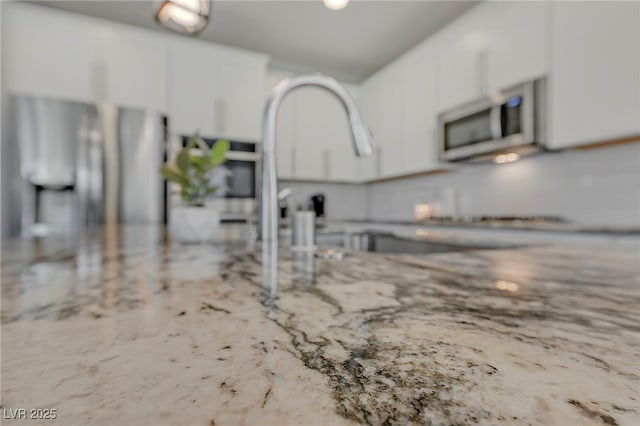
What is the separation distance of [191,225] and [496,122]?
2.11 metres

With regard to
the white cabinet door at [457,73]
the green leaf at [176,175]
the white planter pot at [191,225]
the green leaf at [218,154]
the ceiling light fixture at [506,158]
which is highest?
the white cabinet door at [457,73]

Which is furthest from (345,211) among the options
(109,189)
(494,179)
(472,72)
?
(109,189)

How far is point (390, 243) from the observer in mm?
1539

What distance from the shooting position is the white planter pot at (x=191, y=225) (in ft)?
3.09

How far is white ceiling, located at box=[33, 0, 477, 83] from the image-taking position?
2.58m

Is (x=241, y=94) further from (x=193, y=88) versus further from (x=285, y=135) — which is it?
(x=285, y=135)

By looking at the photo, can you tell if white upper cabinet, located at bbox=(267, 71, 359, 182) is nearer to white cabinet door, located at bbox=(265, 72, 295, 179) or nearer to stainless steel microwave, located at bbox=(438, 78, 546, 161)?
white cabinet door, located at bbox=(265, 72, 295, 179)

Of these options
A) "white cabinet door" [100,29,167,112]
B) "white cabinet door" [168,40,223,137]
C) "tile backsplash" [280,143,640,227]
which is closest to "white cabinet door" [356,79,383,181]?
"tile backsplash" [280,143,640,227]

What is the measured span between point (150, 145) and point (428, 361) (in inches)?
120

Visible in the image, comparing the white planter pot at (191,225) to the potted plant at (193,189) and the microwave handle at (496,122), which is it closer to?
the potted plant at (193,189)

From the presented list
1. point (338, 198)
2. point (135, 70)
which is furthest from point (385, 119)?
point (135, 70)

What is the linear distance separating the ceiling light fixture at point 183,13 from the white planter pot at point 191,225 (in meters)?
0.80

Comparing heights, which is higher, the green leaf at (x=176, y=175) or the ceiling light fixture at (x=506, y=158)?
the ceiling light fixture at (x=506, y=158)

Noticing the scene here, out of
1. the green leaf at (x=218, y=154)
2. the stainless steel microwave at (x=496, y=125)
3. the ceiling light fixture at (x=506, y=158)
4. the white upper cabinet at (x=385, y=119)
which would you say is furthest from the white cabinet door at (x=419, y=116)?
the green leaf at (x=218, y=154)
